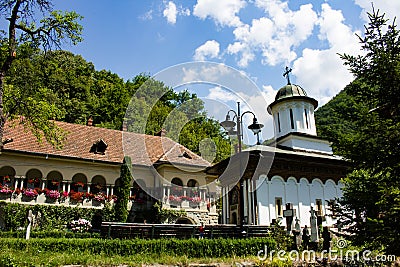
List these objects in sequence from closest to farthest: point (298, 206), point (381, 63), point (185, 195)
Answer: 1. point (381, 63)
2. point (298, 206)
3. point (185, 195)

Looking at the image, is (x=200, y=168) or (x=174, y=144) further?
(x=174, y=144)

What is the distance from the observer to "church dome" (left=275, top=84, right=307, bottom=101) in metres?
26.9

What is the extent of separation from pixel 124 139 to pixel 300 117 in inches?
564

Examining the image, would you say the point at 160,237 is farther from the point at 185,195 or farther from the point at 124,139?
the point at 124,139

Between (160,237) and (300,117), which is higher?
(300,117)

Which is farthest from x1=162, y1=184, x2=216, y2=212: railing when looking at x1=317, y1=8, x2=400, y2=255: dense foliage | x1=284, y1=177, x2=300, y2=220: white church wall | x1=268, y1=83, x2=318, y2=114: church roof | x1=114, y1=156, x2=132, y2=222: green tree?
x1=317, y1=8, x2=400, y2=255: dense foliage

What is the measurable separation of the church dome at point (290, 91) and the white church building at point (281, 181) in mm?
3151

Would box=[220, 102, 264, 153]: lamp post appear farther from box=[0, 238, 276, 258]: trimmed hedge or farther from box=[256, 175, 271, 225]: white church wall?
box=[256, 175, 271, 225]: white church wall

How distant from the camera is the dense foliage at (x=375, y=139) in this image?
334 inches

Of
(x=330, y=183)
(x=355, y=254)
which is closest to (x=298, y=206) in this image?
(x=330, y=183)

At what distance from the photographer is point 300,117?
86.9 feet

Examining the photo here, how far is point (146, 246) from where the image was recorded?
1135 centimetres

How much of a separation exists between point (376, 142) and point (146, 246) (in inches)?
305

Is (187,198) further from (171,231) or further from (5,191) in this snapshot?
(5,191)
